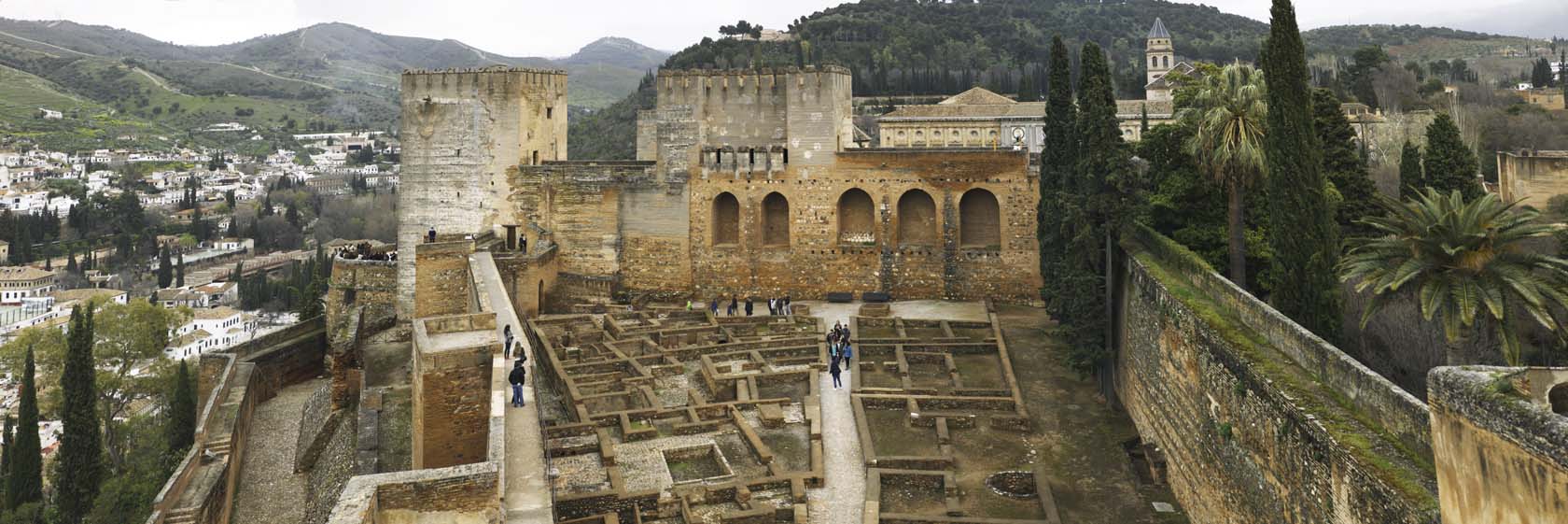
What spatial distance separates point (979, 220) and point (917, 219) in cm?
189

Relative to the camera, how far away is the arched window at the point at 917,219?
32.6 meters

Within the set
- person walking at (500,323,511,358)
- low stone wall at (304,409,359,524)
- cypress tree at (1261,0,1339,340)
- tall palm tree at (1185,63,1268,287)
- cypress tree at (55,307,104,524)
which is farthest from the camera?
cypress tree at (55,307,104,524)

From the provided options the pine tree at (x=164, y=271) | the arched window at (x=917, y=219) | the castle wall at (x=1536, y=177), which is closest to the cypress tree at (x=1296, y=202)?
the castle wall at (x=1536, y=177)

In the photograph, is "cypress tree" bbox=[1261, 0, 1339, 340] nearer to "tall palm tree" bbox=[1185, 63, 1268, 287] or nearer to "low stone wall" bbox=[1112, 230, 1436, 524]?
"low stone wall" bbox=[1112, 230, 1436, 524]

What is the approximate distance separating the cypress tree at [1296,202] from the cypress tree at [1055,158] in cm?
978

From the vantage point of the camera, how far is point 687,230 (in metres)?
32.7

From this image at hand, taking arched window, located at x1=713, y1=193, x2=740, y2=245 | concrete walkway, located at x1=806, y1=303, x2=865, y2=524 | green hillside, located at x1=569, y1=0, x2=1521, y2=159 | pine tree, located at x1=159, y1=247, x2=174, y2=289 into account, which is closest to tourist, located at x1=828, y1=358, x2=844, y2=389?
concrete walkway, located at x1=806, y1=303, x2=865, y2=524

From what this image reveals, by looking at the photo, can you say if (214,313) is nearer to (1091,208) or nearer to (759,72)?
(759,72)

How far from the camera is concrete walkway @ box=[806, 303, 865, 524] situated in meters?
16.3

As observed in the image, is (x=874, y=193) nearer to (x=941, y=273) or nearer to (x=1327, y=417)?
(x=941, y=273)

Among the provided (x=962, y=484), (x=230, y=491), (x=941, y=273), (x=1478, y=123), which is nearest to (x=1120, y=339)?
(x=962, y=484)

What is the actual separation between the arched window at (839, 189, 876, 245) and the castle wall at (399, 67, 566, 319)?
393 inches

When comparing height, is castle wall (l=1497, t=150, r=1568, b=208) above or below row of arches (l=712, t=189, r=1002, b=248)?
above

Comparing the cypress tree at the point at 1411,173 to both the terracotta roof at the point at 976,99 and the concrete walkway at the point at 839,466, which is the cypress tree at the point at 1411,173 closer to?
the concrete walkway at the point at 839,466
